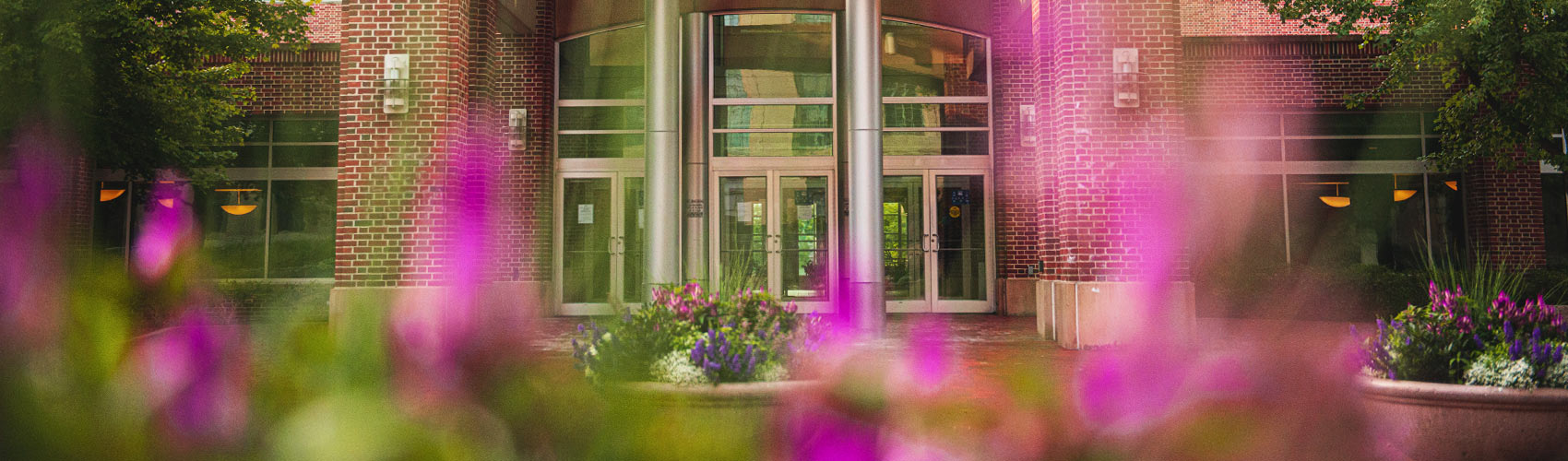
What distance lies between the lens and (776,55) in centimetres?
1353

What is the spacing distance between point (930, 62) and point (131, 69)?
10.3m

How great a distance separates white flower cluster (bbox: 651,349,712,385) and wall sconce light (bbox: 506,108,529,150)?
9.71 metres

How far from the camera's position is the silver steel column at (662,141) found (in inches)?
408

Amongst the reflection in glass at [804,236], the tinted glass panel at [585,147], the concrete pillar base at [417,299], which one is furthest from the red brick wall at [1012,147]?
the concrete pillar base at [417,299]

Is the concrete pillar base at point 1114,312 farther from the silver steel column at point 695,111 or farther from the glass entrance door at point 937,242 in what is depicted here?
the silver steel column at point 695,111

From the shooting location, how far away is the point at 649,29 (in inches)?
412

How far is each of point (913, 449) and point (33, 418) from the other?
276 centimetres

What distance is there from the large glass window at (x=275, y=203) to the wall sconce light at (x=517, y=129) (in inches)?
137

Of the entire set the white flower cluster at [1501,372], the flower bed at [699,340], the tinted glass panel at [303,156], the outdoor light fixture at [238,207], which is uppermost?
the tinted glass panel at [303,156]

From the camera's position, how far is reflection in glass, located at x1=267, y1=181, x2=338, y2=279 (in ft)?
47.2

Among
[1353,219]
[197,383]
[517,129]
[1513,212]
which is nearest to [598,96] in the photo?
[517,129]

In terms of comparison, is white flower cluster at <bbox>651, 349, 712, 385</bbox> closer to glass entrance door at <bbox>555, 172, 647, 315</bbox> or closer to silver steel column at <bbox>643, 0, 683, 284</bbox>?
silver steel column at <bbox>643, 0, 683, 284</bbox>

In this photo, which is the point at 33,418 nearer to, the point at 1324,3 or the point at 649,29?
the point at 649,29

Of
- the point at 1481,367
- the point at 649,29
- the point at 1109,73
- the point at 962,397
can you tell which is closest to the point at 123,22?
the point at 649,29
